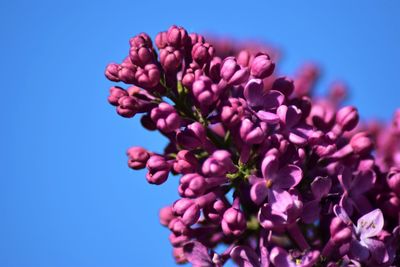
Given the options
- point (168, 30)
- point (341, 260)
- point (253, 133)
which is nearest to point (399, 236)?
point (341, 260)

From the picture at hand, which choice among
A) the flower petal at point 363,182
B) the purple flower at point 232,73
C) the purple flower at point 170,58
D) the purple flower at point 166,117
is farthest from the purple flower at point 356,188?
the purple flower at point 170,58

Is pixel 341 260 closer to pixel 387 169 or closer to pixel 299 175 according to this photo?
pixel 299 175

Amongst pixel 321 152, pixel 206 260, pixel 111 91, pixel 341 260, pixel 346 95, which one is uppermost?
pixel 346 95

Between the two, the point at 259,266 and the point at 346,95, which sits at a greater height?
the point at 346,95

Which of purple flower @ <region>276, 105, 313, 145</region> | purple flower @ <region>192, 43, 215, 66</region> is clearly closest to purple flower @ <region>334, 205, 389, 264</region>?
purple flower @ <region>276, 105, 313, 145</region>

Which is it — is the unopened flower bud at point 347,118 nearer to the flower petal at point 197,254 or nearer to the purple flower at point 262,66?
the purple flower at point 262,66

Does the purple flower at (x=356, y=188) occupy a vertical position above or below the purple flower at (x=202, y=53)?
below

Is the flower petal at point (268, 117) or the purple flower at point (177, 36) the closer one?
the flower petal at point (268, 117)

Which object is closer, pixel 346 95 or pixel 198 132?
pixel 198 132
